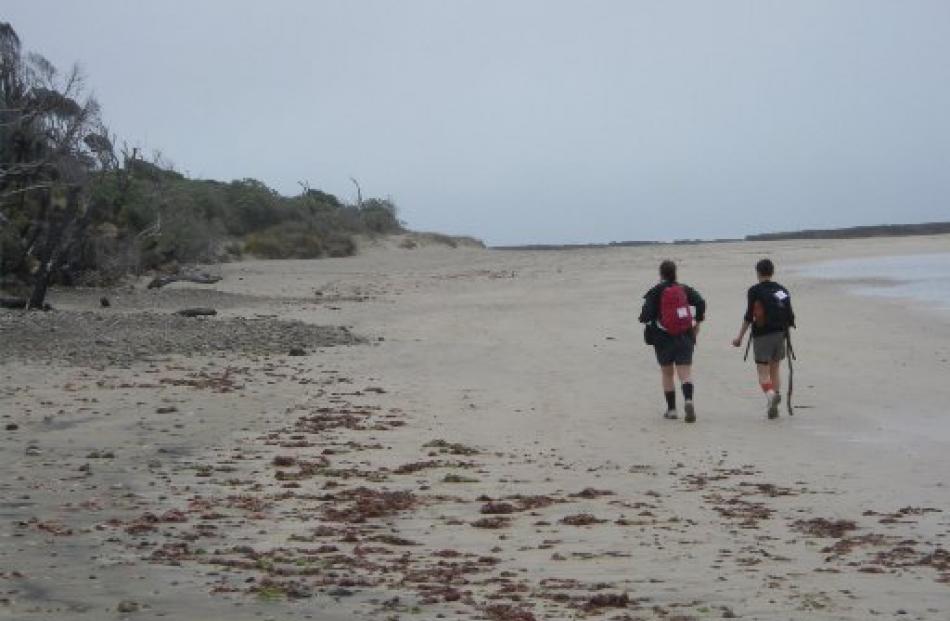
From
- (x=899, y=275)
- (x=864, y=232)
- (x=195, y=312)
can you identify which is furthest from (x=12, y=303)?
(x=864, y=232)

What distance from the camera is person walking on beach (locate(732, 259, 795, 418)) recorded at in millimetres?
12609

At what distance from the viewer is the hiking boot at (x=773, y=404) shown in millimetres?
12039

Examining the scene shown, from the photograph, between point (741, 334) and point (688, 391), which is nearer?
point (688, 391)

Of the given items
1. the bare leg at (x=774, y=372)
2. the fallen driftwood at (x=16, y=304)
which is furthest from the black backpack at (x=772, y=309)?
the fallen driftwood at (x=16, y=304)

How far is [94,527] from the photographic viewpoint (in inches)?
275

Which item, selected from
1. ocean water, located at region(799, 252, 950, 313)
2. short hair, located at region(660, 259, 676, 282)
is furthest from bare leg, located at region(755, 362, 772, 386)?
ocean water, located at region(799, 252, 950, 313)

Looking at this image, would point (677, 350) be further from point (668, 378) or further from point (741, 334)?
point (741, 334)

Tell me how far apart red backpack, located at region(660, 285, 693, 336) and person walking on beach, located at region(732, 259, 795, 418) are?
527 millimetres

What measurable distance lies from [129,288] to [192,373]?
48.9 ft

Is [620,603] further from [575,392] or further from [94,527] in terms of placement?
[575,392]

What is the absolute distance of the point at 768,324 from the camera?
12.8 meters

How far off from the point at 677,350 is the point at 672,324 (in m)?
0.25

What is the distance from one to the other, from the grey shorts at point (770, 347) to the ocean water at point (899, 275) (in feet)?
40.5

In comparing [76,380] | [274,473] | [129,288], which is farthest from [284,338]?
[129,288]
